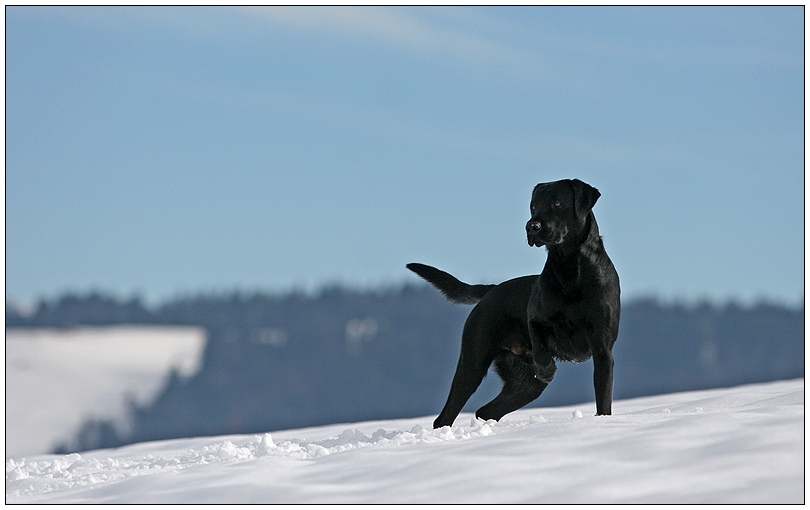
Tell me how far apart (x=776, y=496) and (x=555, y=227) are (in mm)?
2366

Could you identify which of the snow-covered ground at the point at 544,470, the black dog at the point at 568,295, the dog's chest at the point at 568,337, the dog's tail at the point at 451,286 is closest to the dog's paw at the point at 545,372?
the black dog at the point at 568,295

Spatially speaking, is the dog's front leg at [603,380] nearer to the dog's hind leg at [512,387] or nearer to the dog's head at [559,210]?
the dog's head at [559,210]

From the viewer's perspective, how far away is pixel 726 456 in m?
3.80

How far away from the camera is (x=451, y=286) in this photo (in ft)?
22.0

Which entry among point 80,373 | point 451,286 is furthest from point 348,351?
point 451,286

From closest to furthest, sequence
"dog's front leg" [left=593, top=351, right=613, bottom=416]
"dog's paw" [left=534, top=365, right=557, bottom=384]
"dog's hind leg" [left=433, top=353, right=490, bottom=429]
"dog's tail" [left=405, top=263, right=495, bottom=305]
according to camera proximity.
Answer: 1. "dog's front leg" [left=593, top=351, right=613, bottom=416]
2. "dog's paw" [left=534, top=365, right=557, bottom=384]
3. "dog's hind leg" [left=433, top=353, right=490, bottom=429]
4. "dog's tail" [left=405, top=263, right=495, bottom=305]

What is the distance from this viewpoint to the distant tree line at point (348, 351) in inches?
2906

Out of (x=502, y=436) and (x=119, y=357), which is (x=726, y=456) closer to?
(x=502, y=436)

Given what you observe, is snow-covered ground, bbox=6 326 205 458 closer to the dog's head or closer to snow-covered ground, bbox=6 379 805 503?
the dog's head

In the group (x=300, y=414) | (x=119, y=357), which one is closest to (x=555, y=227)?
(x=119, y=357)

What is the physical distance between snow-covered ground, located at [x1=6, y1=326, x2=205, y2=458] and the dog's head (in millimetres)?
52349

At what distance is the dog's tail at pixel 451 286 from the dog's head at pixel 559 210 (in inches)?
39.1

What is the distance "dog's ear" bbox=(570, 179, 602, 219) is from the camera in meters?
5.68

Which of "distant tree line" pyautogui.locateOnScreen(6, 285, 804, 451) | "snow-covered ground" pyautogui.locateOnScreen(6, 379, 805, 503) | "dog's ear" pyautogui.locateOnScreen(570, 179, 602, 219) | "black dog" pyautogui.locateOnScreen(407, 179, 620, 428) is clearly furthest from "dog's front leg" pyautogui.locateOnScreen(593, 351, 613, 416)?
"distant tree line" pyautogui.locateOnScreen(6, 285, 804, 451)
